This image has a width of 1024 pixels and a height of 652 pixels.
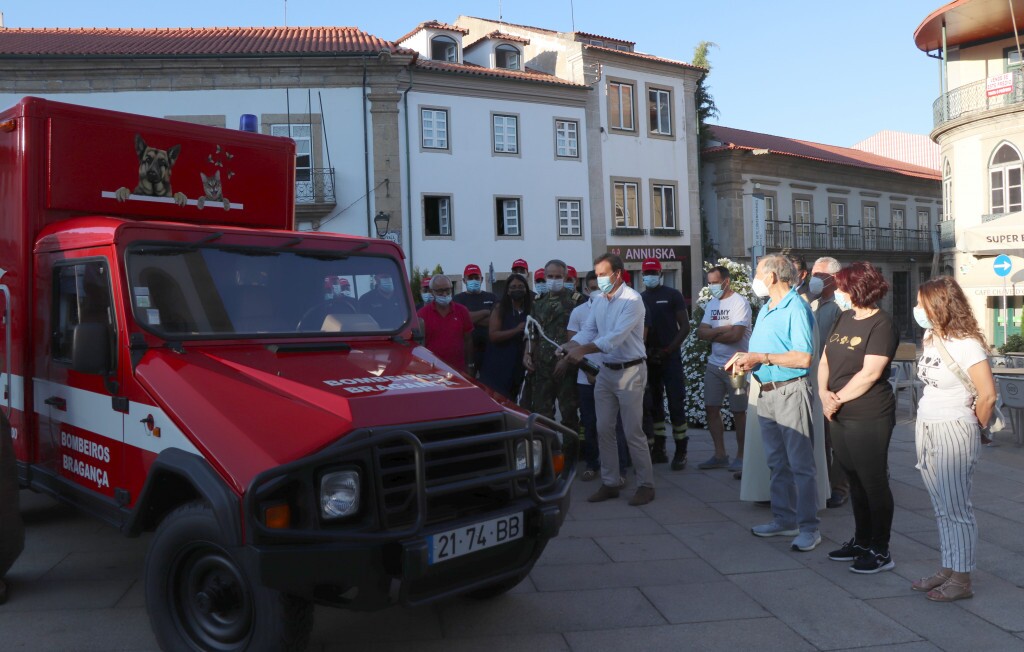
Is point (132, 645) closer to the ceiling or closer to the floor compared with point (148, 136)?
closer to the floor

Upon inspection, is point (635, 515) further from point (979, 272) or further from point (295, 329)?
point (979, 272)

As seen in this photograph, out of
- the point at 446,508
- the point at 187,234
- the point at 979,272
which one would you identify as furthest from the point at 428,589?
the point at 979,272

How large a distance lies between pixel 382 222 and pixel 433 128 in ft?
12.4

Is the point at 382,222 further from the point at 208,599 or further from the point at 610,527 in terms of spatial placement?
the point at 208,599

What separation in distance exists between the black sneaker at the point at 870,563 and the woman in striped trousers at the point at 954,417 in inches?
17.4

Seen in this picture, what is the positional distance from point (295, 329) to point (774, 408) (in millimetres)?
3129

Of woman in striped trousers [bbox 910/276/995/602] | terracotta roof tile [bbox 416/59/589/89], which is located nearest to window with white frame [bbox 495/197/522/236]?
terracotta roof tile [bbox 416/59/589/89]

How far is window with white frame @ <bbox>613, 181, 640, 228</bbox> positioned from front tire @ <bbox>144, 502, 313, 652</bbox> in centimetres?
2927

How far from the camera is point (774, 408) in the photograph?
5855 millimetres

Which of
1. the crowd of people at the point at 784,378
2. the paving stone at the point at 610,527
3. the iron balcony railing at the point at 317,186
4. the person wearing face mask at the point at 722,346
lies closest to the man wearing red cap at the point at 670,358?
A: the crowd of people at the point at 784,378

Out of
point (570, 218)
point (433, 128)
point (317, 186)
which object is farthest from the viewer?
point (570, 218)

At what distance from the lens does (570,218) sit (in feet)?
103

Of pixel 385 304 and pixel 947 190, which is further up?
pixel 947 190

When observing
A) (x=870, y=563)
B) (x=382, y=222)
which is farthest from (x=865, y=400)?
(x=382, y=222)
